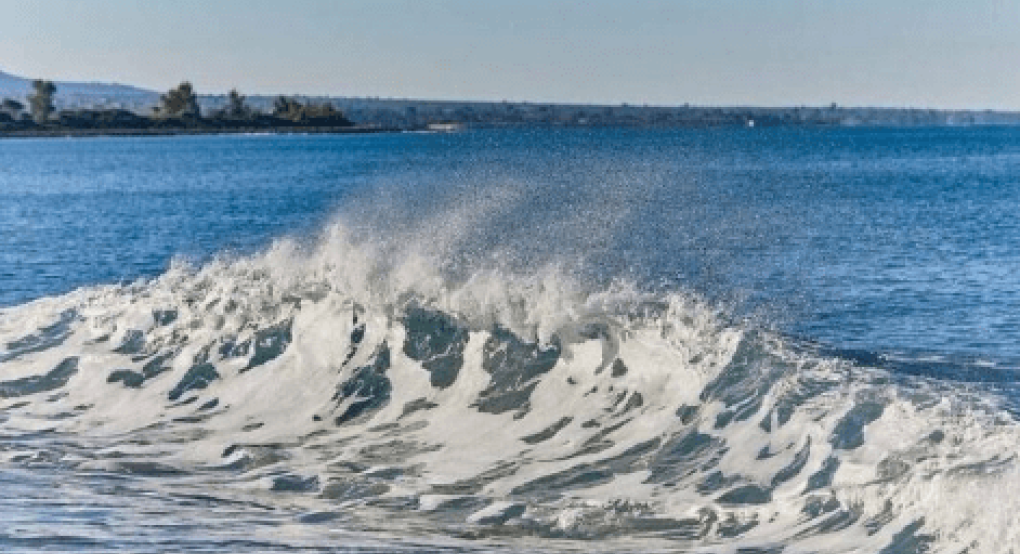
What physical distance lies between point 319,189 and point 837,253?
60726 millimetres

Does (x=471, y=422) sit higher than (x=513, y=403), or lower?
lower

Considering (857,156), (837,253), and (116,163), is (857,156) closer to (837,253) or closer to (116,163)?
(116,163)

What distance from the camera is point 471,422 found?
2181 centimetres

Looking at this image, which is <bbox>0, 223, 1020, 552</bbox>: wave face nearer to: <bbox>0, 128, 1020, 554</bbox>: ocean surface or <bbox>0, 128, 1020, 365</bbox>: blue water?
<bbox>0, 128, 1020, 554</bbox>: ocean surface

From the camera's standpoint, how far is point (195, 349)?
27.0 metres

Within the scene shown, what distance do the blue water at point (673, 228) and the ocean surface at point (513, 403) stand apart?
10.8 inches

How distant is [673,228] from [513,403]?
31982 mm

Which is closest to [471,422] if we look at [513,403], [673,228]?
[513,403]

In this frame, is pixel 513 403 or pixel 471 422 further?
pixel 513 403

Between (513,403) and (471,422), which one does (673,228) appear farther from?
(471,422)

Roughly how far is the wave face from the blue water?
674 centimetres

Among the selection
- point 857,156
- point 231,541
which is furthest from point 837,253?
point 857,156

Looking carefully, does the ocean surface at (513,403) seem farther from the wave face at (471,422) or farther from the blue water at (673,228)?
the blue water at (673,228)

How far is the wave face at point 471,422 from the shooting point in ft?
52.6
